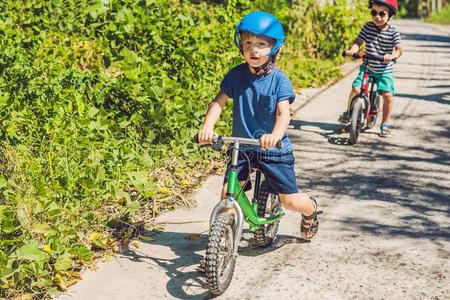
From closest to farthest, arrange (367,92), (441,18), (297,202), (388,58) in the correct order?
(297,202) → (388,58) → (367,92) → (441,18)

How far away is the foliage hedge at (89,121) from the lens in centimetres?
477

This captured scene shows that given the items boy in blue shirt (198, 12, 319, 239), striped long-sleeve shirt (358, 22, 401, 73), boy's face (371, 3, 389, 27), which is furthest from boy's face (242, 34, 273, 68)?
striped long-sleeve shirt (358, 22, 401, 73)

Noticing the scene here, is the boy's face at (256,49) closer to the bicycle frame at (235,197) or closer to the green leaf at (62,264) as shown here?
the bicycle frame at (235,197)

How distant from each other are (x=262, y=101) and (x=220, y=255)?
3.24 ft

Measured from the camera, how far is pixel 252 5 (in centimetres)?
1109

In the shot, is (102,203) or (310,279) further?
(102,203)

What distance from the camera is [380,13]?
26.5 ft

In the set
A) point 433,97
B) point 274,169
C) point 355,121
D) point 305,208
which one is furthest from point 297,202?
point 433,97

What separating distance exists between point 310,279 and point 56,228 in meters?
1.64

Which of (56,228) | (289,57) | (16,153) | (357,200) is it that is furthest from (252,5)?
(56,228)

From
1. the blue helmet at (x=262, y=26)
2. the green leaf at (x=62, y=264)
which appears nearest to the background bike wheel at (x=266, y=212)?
the blue helmet at (x=262, y=26)

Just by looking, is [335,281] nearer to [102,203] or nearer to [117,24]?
[102,203]

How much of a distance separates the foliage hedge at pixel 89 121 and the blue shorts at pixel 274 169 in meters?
1.09

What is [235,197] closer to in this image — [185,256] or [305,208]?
[305,208]
